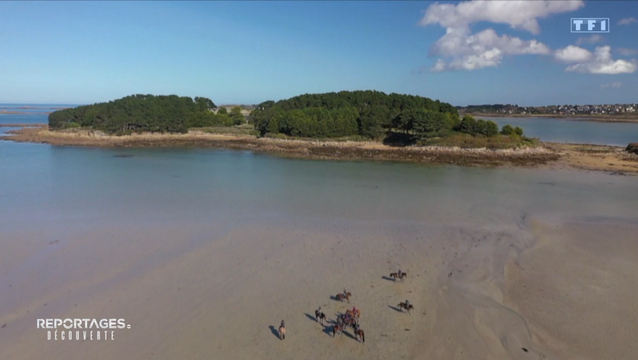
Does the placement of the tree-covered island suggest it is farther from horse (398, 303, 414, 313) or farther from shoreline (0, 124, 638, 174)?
horse (398, 303, 414, 313)

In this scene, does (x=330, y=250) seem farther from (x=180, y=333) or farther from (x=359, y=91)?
(x=359, y=91)

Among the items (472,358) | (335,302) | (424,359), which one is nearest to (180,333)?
(335,302)

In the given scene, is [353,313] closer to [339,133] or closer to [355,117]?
[339,133]

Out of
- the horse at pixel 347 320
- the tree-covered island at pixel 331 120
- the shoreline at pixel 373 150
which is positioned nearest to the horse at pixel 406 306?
the horse at pixel 347 320

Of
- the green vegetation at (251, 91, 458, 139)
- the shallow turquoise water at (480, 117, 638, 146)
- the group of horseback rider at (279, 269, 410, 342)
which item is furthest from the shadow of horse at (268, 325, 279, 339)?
the shallow turquoise water at (480, 117, 638, 146)

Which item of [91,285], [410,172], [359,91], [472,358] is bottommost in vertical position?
[472,358]

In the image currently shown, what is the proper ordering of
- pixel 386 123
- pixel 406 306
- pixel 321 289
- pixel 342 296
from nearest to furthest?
1. pixel 406 306
2. pixel 342 296
3. pixel 321 289
4. pixel 386 123

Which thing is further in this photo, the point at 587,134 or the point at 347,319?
the point at 587,134

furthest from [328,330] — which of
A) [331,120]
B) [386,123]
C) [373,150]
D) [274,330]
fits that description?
[386,123]
